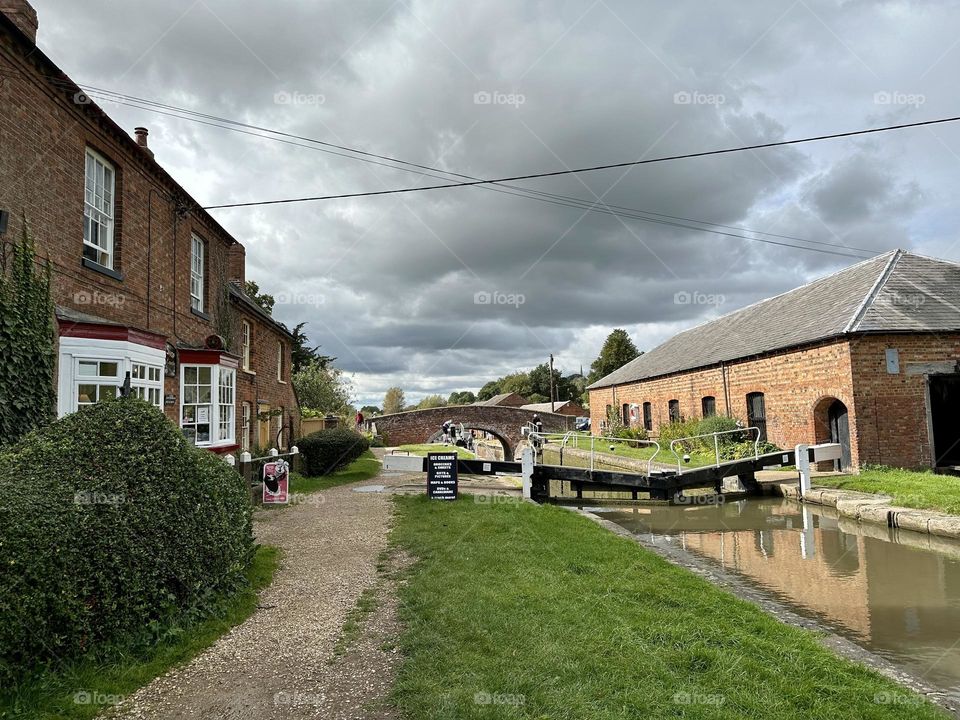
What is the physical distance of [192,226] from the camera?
1267cm

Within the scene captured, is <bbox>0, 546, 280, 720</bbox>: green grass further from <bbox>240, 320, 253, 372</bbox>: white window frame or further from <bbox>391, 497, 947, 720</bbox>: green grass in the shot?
<bbox>240, 320, 253, 372</bbox>: white window frame

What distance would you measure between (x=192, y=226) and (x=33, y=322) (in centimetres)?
634

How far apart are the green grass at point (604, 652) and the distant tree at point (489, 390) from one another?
107154mm

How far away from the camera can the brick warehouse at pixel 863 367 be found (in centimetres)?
1430

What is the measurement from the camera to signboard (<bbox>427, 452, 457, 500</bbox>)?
11.7 metres

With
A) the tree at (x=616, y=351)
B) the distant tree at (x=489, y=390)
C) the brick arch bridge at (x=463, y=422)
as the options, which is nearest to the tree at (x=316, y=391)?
the brick arch bridge at (x=463, y=422)

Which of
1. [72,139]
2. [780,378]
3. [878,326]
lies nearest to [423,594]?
[72,139]

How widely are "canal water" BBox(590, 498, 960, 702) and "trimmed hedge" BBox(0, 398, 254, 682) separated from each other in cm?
606

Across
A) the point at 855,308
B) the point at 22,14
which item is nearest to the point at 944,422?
the point at 855,308

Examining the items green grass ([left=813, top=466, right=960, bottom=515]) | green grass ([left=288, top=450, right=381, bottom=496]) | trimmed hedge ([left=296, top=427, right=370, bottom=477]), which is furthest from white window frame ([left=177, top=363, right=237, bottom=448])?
green grass ([left=813, top=466, right=960, bottom=515])

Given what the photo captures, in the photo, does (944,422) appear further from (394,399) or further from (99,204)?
(394,399)

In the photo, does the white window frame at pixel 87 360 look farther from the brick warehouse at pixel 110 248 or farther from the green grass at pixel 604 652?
the green grass at pixel 604 652

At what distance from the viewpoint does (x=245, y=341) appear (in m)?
16.9

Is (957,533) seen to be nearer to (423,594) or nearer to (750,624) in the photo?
(750,624)
